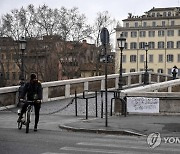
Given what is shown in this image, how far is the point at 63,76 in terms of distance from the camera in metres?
78.8

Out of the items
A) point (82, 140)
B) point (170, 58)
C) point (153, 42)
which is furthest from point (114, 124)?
point (153, 42)

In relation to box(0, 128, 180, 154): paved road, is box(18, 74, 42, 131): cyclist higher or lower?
higher

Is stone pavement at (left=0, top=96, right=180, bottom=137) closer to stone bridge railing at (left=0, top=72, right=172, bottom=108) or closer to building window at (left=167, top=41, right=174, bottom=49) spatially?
stone bridge railing at (left=0, top=72, right=172, bottom=108)

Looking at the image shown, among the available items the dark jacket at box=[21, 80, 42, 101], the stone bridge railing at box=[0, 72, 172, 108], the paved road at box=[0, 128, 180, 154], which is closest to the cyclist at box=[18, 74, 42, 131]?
the dark jacket at box=[21, 80, 42, 101]

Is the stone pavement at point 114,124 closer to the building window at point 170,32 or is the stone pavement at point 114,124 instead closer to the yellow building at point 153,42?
the yellow building at point 153,42

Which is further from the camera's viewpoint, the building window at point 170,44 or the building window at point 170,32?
the building window at point 170,44

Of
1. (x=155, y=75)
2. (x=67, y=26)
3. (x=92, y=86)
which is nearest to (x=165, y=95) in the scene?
(x=92, y=86)

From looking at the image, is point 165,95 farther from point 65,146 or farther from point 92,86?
point 92,86

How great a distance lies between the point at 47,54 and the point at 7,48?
287 inches

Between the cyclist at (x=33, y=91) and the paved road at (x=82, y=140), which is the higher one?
the cyclist at (x=33, y=91)

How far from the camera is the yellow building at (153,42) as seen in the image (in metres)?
121

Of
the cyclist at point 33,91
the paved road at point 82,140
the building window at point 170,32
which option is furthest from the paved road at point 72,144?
the building window at point 170,32

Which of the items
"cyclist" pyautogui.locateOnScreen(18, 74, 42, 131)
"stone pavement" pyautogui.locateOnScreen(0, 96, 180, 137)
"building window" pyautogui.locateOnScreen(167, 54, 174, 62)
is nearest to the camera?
"cyclist" pyautogui.locateOnScreen(18, 74, 42, 131)

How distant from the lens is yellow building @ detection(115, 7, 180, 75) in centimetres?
12062
